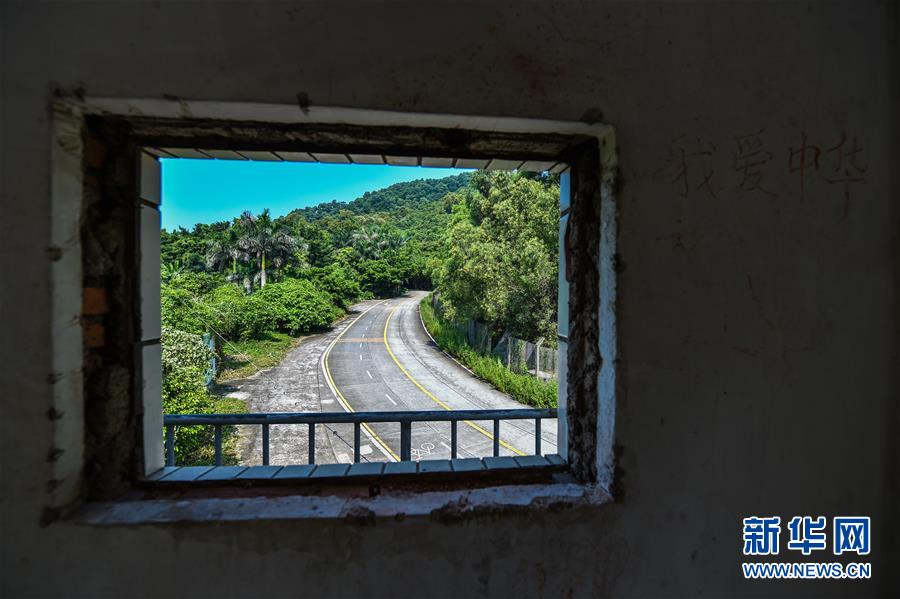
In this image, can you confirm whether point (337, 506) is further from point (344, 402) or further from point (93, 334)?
point (344, 402)

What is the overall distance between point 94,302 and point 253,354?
20436mm

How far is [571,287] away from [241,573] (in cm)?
152

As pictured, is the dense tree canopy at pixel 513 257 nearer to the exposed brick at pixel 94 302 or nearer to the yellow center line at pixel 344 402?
the yellow center line at pixel 344 402

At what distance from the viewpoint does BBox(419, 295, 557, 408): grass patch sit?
11516mm

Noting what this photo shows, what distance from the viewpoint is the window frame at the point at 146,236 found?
1.14m

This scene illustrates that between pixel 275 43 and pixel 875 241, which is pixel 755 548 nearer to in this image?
pixel 875 241

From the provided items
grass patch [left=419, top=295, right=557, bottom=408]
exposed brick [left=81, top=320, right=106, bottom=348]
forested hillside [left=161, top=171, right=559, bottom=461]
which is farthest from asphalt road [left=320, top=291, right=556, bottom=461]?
exposed brick [left=81, top=320, right=106, bottom=348]

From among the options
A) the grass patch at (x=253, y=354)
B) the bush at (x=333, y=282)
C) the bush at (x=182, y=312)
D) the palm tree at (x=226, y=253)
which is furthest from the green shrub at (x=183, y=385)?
the palm tree at (x=226, y=253)

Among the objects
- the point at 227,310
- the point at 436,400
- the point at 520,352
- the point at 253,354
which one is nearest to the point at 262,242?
the point at 227,310

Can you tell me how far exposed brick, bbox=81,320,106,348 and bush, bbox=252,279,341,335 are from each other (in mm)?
23966

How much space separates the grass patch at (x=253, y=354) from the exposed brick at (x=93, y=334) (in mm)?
16622

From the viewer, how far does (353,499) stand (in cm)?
124

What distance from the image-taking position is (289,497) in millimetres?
1231

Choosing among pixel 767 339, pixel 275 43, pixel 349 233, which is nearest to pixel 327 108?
pixel 275 43
